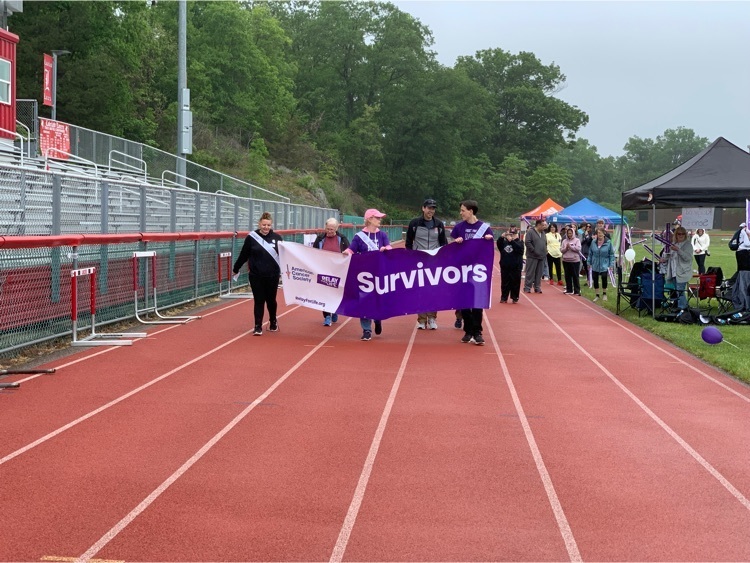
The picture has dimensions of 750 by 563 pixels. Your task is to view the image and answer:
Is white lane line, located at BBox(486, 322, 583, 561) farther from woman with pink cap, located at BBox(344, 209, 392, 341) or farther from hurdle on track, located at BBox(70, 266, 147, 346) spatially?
hurdle on track, located at BBox(70, 266, 147, 346)

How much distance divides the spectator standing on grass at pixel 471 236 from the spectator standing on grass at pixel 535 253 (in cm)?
1025

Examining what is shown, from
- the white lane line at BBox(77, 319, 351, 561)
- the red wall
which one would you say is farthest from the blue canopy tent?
the white lane line at BBox(77, 319, 351, 561)

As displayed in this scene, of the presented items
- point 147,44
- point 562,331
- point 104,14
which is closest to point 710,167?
point 562,331

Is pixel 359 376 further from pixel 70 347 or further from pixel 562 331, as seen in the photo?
pixel 562 331

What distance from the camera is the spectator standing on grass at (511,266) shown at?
20531mm

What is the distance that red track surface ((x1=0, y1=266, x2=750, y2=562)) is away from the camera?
4.89 m

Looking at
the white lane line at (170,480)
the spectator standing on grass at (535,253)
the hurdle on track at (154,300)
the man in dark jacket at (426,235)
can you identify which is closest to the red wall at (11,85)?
the hurdle on track at (154,300)

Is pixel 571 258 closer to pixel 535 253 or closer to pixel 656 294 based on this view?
pixel 535 253

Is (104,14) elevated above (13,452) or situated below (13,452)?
above

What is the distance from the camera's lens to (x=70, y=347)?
11.3 metres

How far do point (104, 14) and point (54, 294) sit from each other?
3624 cm

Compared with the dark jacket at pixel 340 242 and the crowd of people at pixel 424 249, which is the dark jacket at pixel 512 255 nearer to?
the crowd of people at pixel 424 249

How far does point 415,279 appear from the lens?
13312 millimetres

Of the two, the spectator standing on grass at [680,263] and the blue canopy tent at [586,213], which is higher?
the blue canopy tent at [586,213]
